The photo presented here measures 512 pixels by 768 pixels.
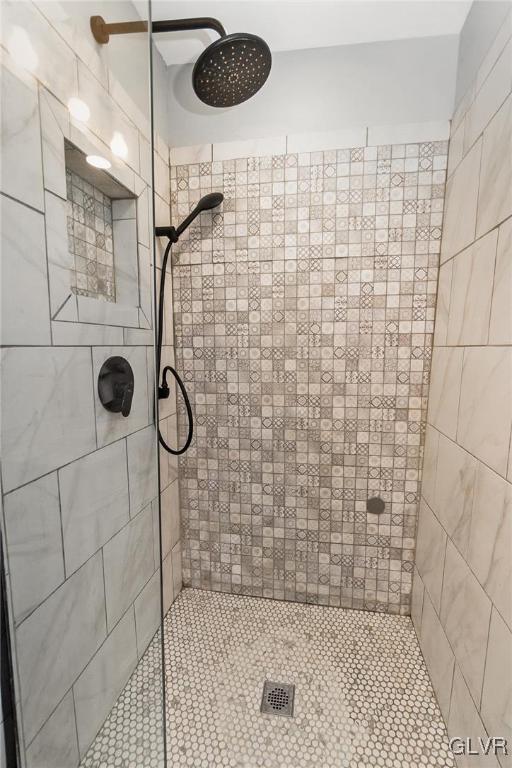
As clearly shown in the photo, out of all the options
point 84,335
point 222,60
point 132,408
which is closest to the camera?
point 84,335

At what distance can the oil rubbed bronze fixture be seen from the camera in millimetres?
895

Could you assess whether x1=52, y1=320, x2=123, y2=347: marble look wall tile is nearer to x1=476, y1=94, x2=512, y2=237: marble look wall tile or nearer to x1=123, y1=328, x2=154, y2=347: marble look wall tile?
x1=123, y1=328, x2=154, y2=347: marble look wall tile

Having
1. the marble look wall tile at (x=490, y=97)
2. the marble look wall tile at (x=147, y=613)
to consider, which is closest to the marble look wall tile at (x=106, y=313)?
the marble look wall tile at (x=147, y=613)

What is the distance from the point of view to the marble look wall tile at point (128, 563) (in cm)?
98

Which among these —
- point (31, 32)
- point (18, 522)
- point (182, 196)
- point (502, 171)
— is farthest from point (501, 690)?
point (182, 196)

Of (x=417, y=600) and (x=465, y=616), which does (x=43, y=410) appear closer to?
(x=465, y=616)

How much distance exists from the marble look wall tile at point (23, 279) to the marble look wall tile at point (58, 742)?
0.87 meters

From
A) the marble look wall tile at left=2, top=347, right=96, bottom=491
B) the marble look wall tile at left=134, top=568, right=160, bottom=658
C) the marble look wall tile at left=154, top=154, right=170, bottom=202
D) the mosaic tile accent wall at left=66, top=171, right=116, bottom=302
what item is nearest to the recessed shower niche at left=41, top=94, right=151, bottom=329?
the mosaic tile accent wall at left=66, top=171, right=116, bottom=302

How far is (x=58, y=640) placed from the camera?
0.78m

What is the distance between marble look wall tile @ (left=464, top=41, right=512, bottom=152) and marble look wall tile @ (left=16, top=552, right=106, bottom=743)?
1620 mm

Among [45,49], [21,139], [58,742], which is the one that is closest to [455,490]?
[58,742]

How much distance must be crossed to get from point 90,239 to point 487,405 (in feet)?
3.75

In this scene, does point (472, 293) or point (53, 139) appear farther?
point (472, 293)

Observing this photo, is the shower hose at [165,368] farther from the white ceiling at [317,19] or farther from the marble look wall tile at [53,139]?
the white ceiling at [317,19]
